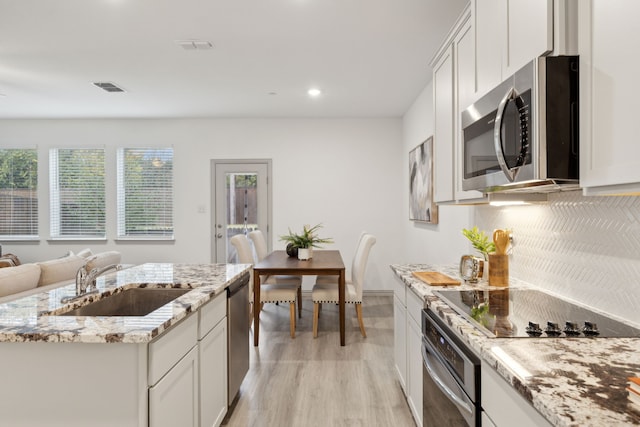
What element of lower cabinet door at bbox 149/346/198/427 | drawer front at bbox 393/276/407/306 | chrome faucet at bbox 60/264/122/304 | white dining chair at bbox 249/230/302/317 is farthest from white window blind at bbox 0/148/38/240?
drawer front at bbox 393/276/407/306

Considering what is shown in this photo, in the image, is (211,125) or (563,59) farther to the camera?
(211,125)

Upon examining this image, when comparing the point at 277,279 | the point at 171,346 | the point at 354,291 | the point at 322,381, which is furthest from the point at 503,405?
the point at 277,279

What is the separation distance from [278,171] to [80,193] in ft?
9.99

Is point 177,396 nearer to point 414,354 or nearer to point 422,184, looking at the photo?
point 414,354

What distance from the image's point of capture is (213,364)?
205 centimetres

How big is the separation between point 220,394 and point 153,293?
2.27 ft

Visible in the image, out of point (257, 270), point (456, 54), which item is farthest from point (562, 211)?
point (257, 270)

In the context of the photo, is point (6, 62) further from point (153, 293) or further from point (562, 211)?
point (562, 211)

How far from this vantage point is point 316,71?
149 inches

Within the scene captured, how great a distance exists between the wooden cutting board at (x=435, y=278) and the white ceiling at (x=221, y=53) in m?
1.80

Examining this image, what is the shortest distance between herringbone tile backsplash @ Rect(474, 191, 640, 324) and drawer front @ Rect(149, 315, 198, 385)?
1691 millimetres

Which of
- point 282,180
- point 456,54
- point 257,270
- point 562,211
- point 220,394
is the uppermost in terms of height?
point 456,54

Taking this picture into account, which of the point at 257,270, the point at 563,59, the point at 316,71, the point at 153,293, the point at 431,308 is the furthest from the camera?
the point at 316,71

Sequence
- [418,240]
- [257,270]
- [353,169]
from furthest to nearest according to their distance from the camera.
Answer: [353,169] < [418,240] < [257,270]
